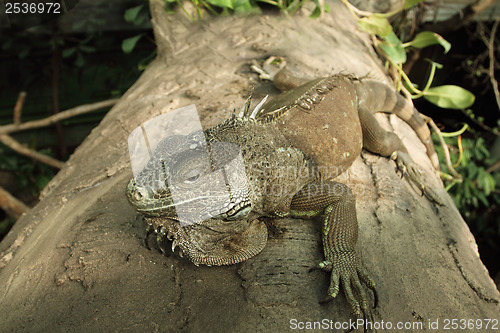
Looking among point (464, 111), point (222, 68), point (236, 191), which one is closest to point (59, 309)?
point (236, 191)

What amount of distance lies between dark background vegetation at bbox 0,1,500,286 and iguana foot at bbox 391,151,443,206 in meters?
2.87

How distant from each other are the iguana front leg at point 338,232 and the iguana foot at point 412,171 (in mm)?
702

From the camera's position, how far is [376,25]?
3928 mm

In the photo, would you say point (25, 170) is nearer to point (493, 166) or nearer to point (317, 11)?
point (317, 11)

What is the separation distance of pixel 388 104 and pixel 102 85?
5.00 meters

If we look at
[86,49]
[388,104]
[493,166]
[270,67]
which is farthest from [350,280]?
[86,49]

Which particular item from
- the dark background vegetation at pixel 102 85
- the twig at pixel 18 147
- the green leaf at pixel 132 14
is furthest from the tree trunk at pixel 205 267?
the dark background vegetation at pixel 102 85

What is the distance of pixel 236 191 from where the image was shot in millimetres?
1795

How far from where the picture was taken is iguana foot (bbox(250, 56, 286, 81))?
10.6ft

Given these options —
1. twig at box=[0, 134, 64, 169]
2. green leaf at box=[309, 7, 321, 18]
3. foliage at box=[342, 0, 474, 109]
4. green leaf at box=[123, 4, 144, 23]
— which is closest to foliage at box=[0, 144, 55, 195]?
twig at box=[0, 134, 64, 169]

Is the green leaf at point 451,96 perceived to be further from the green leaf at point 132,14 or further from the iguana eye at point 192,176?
the green leaf at point 132,14

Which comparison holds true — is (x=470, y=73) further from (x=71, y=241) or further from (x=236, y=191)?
(x=71, y=241)

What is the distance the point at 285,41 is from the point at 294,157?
1933 mm

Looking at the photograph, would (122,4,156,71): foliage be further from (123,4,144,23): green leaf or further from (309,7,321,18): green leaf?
(309,7,321,18): green leaf
